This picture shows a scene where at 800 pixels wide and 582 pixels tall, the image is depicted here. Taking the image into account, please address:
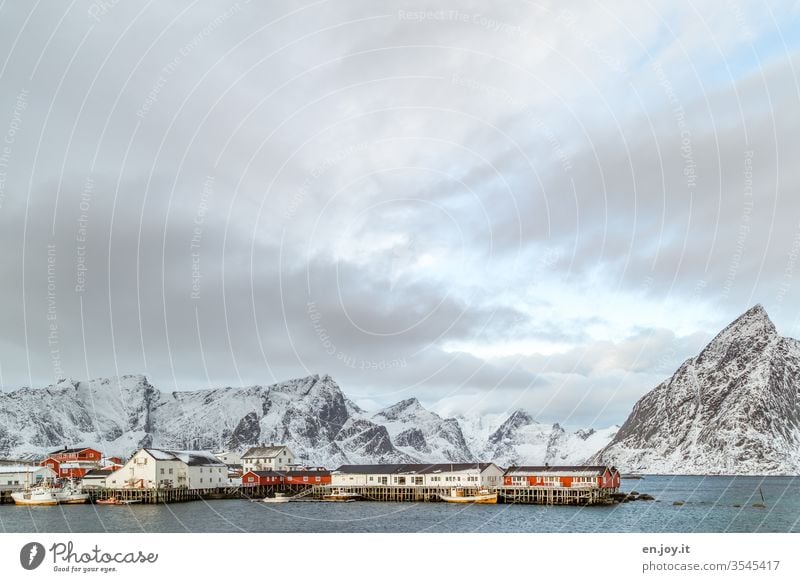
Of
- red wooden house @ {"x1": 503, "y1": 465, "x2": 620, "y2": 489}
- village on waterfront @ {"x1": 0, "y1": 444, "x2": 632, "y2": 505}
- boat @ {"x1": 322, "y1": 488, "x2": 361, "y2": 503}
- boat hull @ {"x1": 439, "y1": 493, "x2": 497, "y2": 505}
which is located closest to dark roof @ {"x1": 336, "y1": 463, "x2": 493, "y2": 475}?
village on waterfront @ {"x1": 0, "y1": 444, "x2": 632, "y2": 505}

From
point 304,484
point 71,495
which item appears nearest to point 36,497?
point 71,495

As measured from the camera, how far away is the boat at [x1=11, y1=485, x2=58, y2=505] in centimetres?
10469

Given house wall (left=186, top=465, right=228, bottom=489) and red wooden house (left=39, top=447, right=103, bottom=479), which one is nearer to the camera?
house wall (left=186, top=465, right=228, bottom=489)

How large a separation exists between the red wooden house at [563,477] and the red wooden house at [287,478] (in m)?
31.9

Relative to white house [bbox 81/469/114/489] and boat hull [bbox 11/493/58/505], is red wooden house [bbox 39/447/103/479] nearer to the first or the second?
white house [bbox 81/469/114/489]
